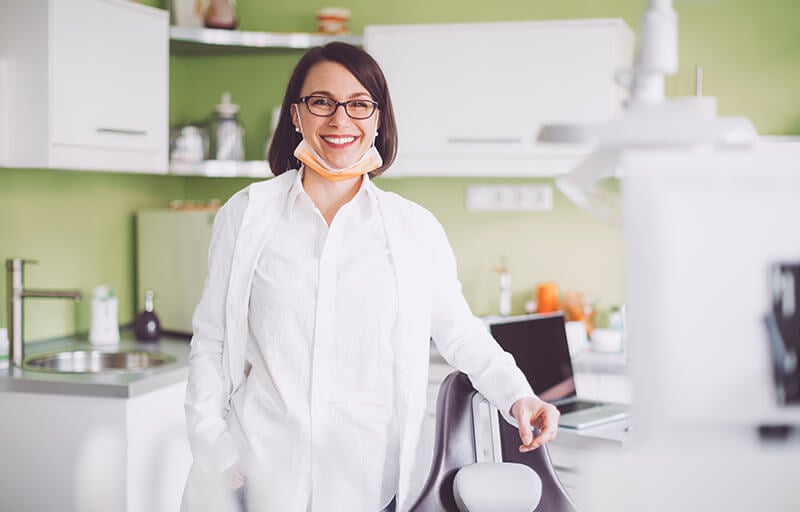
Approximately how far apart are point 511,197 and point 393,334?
2.08 meters

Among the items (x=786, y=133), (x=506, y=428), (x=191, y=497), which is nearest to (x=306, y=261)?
(x=191, y=497)

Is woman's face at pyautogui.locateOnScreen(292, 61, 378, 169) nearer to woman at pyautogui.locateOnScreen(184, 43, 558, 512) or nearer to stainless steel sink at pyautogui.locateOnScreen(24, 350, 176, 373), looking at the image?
woman at pyautogui.locateOnScreen(184, 43, 558, 512)

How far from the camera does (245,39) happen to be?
3424 mm

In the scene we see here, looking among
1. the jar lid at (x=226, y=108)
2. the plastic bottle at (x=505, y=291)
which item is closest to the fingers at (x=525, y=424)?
the plastic bottle at (x=505, y=291)

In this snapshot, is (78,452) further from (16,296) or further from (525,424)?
(525,424)

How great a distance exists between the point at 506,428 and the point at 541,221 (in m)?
1.70

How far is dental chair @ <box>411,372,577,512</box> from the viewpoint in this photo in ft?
4.16

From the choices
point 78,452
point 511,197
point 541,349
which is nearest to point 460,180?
point 511,197

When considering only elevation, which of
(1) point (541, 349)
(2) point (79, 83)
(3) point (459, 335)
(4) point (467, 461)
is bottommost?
(4) point (467, 461)

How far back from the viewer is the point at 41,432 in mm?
2525

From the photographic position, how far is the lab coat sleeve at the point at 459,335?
157 cm

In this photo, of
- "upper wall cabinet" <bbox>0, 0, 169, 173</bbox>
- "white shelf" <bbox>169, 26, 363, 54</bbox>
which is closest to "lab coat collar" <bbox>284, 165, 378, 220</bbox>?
"upper wall cabinet" <bbox>0, 0, 169, 173</bbox>

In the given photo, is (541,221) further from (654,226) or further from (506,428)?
(654,226)

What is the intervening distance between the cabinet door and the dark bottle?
0.57 meters
